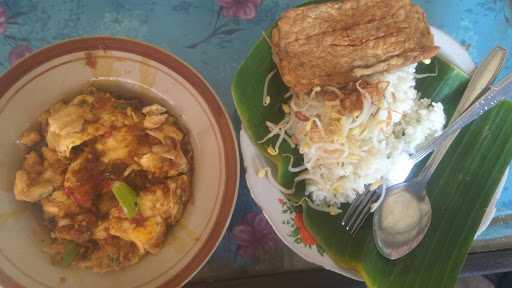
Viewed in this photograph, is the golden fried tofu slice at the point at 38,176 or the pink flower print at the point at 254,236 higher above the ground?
the golden fried tofu slice at the point at 38,176

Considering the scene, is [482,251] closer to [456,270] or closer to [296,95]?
[456,270]

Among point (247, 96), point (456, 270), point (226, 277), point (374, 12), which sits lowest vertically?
point (226, 277)

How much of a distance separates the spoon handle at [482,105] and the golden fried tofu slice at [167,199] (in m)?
0.82

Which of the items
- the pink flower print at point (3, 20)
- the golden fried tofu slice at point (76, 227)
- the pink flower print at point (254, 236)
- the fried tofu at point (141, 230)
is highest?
the pink flower print at point (3, 20)

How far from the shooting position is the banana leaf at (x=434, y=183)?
148 centimetres

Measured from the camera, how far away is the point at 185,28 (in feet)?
5.73

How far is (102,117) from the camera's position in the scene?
1490 mm

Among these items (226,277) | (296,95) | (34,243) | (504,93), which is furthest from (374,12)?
(34,243)

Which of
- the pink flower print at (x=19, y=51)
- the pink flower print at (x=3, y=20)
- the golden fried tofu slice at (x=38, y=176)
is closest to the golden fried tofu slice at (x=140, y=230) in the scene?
the golden fried tofu slice at (x=38, y=176)

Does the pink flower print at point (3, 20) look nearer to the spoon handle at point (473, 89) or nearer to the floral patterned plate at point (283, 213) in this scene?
the floral patterned plate at point (283, 213)

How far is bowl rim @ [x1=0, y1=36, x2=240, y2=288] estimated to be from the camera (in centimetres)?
141

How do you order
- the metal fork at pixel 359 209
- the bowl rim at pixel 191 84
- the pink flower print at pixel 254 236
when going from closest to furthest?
the bowl rim at pixel 191 84, the metal fork at pixel 359 209, the pink flower print at pixel 254 236

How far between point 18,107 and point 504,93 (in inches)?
58.2

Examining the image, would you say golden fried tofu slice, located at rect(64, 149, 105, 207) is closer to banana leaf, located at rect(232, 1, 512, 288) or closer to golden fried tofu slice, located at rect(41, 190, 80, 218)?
golden fried tofu slice, located at rect(41, 190, 80, 218)
